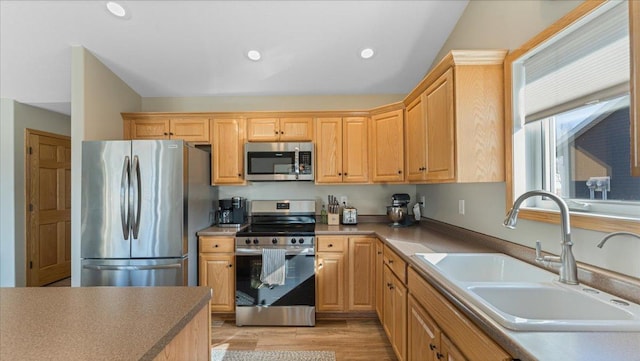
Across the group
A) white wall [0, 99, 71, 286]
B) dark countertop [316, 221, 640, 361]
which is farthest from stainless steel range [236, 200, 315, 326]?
white wall [0, 99, 71, 286]

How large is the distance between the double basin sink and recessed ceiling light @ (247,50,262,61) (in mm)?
2394

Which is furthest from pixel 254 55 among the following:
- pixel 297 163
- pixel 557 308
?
pixel 557 308

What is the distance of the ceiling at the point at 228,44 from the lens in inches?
96.3

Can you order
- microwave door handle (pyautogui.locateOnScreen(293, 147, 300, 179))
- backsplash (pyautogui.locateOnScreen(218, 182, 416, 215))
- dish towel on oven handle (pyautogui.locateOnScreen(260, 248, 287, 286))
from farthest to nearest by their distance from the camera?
backsplash (pyautogui.locateOnScreen(218, 182, 416, 215)) → microwave door handle (pyautogui.locateOnScreen(293, 147, 300, 179)) → dish towel on oven handle (pyautogui.locateOnScreen(260, 248, 287, 286))

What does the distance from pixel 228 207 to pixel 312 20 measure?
2163 millimetres

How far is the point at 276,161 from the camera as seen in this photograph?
3188 mm

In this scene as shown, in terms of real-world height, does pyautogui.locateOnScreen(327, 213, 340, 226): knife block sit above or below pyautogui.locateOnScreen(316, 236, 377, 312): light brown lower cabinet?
above

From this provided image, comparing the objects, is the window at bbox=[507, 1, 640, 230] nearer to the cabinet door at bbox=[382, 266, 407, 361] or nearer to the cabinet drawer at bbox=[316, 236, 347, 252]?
the cabinet door at bbox=[382, 266, 407, 361]

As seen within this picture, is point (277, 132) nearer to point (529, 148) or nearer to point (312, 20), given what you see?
point (312, 20)

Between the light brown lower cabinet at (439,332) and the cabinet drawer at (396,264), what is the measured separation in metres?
0.10

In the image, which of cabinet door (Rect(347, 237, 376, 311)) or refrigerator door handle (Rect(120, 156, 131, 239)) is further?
cabinet door (Rect(347, 237, 376, 311))

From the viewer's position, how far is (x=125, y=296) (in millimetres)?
1087

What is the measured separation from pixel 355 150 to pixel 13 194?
432 centimetres

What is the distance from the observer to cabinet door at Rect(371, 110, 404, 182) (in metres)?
2.99
